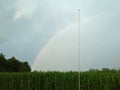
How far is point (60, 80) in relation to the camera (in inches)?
952

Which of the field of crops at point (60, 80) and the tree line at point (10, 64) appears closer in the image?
the field of crops at point (60, 80)

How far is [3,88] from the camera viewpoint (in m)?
26.7

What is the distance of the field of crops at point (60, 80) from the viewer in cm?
2234

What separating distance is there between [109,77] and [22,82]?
7682 mm

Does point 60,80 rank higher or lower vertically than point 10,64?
lower

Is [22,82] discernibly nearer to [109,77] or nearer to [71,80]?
[71,80]

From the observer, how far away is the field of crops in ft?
73.3

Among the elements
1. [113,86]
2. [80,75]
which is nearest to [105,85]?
[113,86]

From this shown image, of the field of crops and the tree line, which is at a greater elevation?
the tree line

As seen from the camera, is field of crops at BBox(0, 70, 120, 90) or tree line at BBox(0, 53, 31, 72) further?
tree line at BBox(0, 53, 31, 72)

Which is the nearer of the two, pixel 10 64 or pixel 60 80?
pixel 60 80

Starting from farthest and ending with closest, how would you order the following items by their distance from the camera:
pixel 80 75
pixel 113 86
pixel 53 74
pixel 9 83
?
pixel 9 83 → pixel 53 74 → pixel 80 75 → pixel 113 86

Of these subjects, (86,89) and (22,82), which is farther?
(22,82)

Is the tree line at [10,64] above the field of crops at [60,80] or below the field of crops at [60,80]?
above
